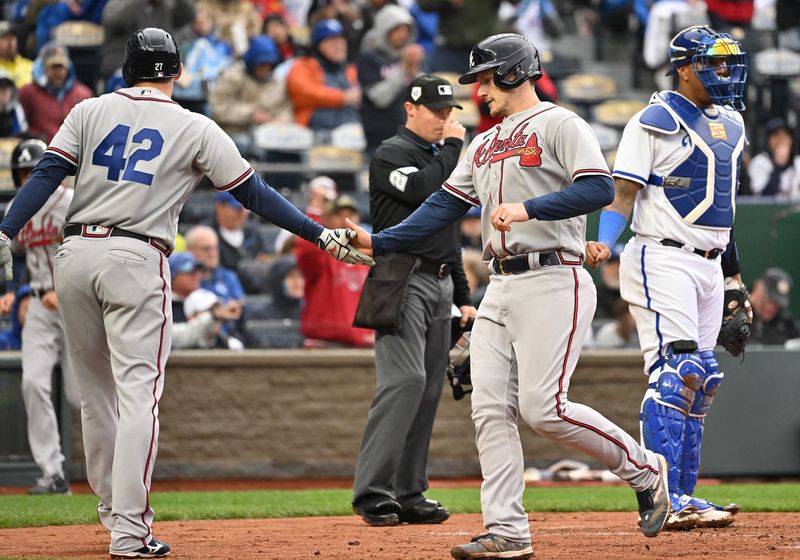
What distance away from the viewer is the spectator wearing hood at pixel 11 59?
13102 mm

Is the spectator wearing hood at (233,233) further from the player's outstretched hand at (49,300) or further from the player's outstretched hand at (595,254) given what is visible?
the player's outstretched hand at (595,254)

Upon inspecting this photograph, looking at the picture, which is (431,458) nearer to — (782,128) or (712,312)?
(712,312)

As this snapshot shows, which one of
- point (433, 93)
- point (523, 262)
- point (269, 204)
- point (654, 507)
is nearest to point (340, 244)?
point (269, 204)

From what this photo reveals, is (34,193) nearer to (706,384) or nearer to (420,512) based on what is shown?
(420,512)

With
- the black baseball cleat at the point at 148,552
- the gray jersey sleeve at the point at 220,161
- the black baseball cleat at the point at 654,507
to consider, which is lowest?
the black baseball cleat at the point at 148,552

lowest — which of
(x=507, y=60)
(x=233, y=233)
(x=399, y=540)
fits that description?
(x=399, y=540)

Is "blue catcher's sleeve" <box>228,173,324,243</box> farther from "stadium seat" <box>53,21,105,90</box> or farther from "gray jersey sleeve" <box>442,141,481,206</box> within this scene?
"stadium seat" <box>53,21,105,90</box>

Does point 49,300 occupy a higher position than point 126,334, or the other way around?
point 126,334

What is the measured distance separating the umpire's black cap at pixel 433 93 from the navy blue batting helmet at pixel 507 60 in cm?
147

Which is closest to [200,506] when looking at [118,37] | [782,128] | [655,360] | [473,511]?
[473,511]

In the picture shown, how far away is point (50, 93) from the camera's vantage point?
12.0m

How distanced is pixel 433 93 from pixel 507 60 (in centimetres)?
161

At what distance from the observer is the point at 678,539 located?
590 centimetres

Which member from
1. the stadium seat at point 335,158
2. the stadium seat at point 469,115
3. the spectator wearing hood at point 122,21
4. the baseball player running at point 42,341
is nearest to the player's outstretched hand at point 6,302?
the baseball player running at point 42,341
